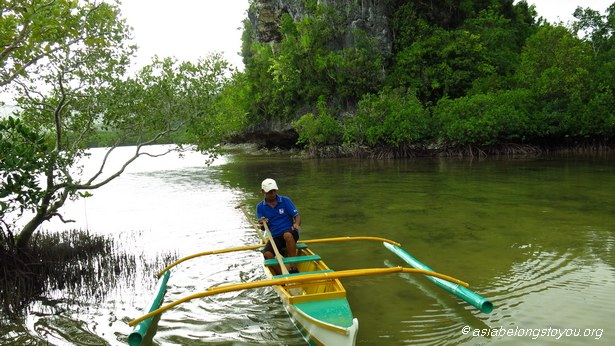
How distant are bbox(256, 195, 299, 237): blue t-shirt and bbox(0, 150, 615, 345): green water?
1.06 metres

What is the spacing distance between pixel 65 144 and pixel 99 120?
85cm

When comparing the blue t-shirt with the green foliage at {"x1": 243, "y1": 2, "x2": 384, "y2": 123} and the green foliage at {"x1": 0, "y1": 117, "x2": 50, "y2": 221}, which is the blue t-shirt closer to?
the green foliage at {"x1": 0, "y1": 117, "x2": 50, "y2": 221}

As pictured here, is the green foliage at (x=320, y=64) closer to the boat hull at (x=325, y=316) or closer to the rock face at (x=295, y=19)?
the rock face at (x=295, y=19)

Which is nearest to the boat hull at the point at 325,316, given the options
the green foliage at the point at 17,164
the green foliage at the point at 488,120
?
the green foliage at the point at 17,164

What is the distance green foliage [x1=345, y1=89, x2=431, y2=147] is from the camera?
106 feet

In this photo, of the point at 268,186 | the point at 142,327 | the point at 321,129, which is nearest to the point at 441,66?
the point at 321,129

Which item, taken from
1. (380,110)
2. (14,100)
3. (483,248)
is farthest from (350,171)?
(14,100)

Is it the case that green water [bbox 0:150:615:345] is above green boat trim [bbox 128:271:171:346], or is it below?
below

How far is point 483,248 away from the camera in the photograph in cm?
871

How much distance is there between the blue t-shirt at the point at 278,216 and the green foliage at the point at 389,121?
25.8m

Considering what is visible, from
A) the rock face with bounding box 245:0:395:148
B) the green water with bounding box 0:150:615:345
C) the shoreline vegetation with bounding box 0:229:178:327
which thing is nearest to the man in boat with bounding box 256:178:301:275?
the green water with bounding box 0:150:615:345

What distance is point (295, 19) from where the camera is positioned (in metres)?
43.2

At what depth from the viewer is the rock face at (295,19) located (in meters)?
39.0

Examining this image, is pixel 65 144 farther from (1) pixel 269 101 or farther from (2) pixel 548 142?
(1) pixel 269 101
